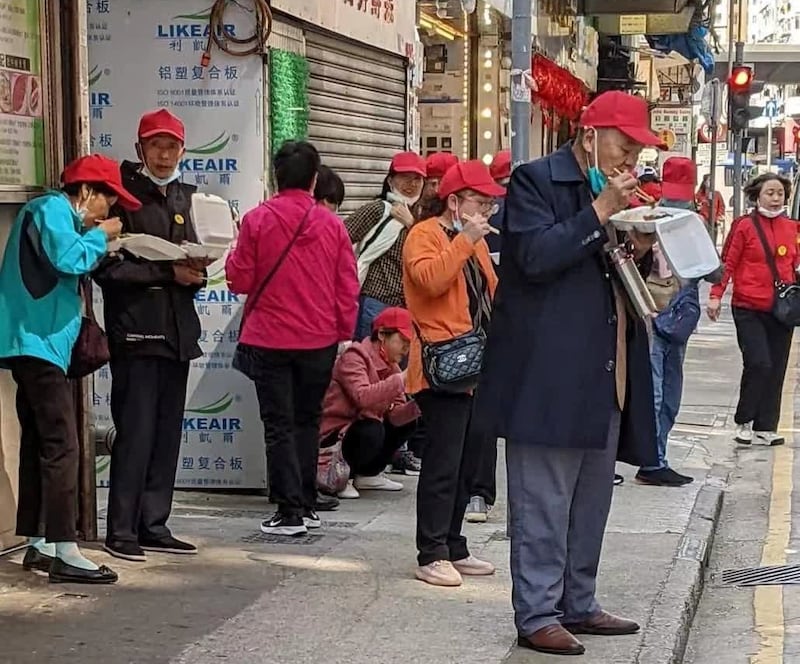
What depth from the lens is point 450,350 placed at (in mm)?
5879

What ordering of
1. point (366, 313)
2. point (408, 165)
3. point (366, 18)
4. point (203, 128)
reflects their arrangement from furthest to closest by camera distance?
point (366, 18)
point (366, 313)
point (408, 165)
point (203, 128)

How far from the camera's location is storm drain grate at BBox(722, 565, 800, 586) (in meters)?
6.96

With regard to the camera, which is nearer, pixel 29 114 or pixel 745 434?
pixel 29 114

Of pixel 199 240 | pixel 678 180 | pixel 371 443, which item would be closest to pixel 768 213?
pixel 678 180

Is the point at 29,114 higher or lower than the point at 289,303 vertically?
higher

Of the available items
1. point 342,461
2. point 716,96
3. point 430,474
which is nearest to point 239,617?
point 430,474

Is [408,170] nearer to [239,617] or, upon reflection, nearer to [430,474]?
[430,474]

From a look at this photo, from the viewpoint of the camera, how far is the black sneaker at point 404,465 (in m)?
8.94

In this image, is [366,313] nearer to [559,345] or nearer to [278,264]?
[278,264]

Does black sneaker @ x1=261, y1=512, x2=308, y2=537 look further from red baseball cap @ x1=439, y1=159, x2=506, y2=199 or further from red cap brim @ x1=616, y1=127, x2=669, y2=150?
red cap brim @ x1=616, y1=127, x2=669, y2=150

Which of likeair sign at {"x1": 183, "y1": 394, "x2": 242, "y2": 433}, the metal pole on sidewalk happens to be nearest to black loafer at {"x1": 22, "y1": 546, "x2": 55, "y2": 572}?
likeair sign at {"x1": 183, "y1": 394, "x2": 242, "y2": 433}

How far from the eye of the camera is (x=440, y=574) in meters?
6.07

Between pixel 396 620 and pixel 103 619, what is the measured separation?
3.65 feet

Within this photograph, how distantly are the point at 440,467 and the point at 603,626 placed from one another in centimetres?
97
